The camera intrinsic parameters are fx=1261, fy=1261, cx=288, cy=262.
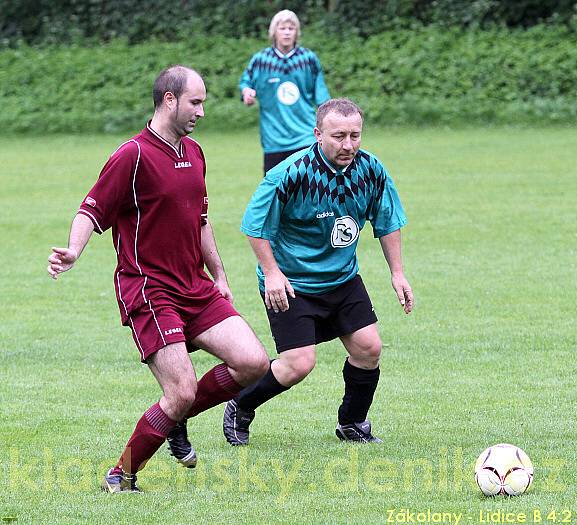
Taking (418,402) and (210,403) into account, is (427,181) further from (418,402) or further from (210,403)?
(210,403)

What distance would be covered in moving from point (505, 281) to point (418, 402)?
4215mm

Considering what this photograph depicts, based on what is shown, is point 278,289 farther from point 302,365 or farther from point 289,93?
point 289,93

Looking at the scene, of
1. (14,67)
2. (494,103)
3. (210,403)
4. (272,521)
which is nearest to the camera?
(272,521)

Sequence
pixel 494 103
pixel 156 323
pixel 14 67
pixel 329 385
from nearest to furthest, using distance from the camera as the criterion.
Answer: pixel 156 323, pixel 329 385, pixel 494 103, pixel 14 67

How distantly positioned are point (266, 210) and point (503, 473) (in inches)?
70.3

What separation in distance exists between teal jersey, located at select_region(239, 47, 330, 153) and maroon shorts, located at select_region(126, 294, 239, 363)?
7.38 m

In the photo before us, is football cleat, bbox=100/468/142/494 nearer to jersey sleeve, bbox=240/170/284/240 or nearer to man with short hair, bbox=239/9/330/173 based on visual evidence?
jersey sleeve, bbox=240/170/284/240

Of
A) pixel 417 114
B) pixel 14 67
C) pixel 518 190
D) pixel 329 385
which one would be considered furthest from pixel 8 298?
pixel 14 67

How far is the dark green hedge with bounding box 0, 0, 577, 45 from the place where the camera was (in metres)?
28.4

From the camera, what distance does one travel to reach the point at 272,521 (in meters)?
5.05

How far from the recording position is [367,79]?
26.2 m

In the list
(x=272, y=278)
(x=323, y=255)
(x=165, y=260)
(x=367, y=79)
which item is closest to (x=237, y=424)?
(x=272, y=278)

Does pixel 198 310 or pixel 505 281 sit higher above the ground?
pixel 198 310

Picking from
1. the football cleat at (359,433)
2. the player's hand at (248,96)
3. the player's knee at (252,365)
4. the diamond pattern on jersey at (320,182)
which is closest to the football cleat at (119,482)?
the player's knee at (252,365)
